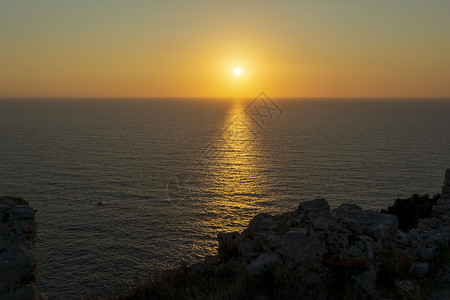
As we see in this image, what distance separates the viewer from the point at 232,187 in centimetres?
6259

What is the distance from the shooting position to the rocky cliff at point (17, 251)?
6879 millimetres

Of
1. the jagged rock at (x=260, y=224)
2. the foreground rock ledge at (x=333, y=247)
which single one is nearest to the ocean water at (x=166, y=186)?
the jagged rock at (x=260, y=224)

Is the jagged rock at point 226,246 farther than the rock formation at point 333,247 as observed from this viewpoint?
Yes

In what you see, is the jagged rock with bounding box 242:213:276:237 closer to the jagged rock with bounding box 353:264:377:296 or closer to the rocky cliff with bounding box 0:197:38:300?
the jagged rock with bounding box 353:264:377:296

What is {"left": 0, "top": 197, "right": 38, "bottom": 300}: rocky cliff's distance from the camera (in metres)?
6.88

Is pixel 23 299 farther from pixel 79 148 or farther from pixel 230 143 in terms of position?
pixel 230 143

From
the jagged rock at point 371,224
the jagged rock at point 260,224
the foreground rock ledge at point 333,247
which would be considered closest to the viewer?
the foreground rock ledge at point 333,247

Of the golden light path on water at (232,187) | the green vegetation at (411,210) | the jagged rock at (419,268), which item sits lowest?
the golden light path on water at (232,187)

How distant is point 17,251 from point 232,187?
55.9m

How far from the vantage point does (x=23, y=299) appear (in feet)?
22.7

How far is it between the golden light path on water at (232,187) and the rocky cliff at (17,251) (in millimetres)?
34366

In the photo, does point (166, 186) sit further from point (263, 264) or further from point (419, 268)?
point (263, 264)

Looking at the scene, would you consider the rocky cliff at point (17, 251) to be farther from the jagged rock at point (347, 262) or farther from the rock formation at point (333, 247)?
the jagged rock at point (347, 262)

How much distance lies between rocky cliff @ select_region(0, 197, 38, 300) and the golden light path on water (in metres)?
34.4
